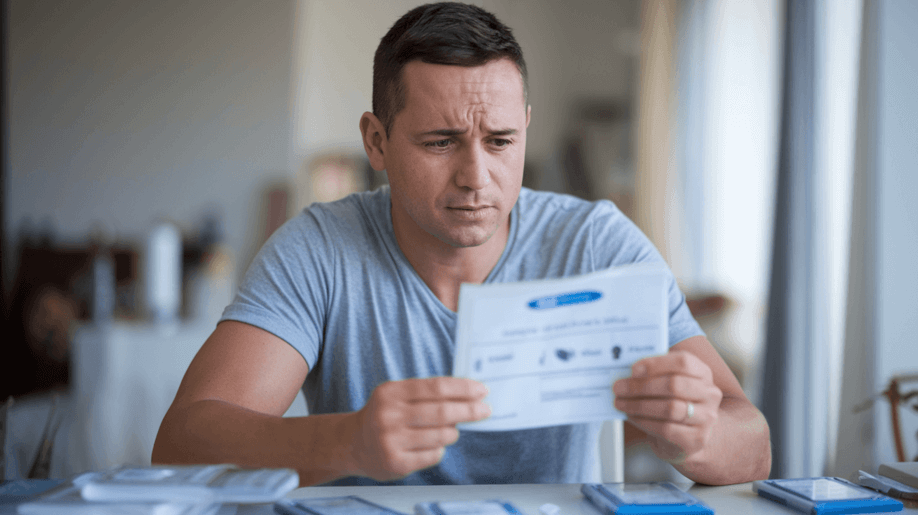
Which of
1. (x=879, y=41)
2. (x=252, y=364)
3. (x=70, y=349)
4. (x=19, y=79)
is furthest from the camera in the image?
(x=19, y=79)

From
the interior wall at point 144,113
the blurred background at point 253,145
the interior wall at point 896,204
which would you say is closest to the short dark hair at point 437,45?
the interior wall at point 896,204

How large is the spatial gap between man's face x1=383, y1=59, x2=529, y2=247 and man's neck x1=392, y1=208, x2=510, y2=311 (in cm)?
9

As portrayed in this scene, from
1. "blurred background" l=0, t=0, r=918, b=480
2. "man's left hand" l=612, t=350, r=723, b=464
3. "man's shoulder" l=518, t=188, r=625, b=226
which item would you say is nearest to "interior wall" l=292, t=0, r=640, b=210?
"blurred background" l=0, t=0, r=918, b=480

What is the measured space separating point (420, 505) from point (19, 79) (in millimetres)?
3792

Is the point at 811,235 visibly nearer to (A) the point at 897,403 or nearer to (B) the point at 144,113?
(A) the point at 897,403

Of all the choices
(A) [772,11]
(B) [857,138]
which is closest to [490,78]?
(B) [857,138]

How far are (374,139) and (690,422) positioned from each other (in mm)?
661

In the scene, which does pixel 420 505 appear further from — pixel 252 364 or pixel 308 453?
pixel 252 364

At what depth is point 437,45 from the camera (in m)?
0.96

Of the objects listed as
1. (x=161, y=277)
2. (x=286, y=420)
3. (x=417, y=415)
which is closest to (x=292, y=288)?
(x=286, y=420)

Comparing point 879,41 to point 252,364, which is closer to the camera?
point 252,364

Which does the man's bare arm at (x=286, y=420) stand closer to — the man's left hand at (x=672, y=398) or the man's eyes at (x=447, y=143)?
the man's left hand at (x=672, y=398)

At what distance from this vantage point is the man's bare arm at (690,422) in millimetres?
702

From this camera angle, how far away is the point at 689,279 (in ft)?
11.0
